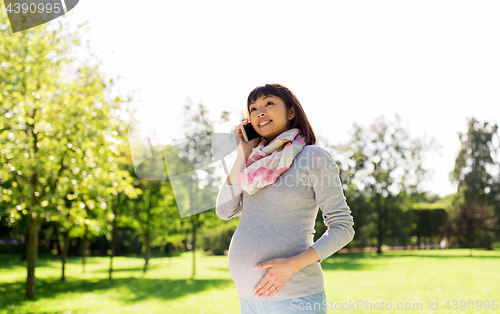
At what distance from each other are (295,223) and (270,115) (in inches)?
21.9

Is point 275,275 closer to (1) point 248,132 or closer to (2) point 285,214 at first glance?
(2) point 285,214

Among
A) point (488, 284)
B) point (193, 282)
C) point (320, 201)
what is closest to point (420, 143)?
point (488, 284)

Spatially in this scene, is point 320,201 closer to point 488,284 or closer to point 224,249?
point 488,284

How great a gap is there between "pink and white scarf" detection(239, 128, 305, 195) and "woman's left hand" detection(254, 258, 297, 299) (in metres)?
0.36

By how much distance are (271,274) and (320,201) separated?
39cm

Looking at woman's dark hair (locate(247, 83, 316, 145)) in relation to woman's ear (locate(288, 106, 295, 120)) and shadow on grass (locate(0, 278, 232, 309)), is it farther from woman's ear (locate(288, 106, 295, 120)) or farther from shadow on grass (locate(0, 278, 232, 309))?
shadow on grass (locate(0, 278, 232, 309))

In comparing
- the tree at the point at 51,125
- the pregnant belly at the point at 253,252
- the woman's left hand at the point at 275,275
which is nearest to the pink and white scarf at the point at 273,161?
the pregnant belly at the point at 253,252

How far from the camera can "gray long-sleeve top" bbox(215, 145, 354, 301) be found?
151 centimetres

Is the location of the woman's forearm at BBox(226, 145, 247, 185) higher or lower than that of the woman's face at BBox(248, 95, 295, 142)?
lower

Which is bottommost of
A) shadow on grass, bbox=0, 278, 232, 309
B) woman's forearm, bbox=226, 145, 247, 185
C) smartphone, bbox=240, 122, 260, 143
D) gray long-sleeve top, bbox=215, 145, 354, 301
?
shadow on grass, bbox=0, 278, 232, 309

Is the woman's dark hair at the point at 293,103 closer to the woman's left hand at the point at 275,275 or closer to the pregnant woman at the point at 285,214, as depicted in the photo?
the pregnant woman at the point at 285,214

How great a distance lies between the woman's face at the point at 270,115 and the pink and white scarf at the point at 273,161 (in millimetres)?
88

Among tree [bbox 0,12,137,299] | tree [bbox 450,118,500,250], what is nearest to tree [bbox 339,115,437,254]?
tree [bbox 450,118,500,250]

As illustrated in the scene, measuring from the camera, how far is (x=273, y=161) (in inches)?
63.4
